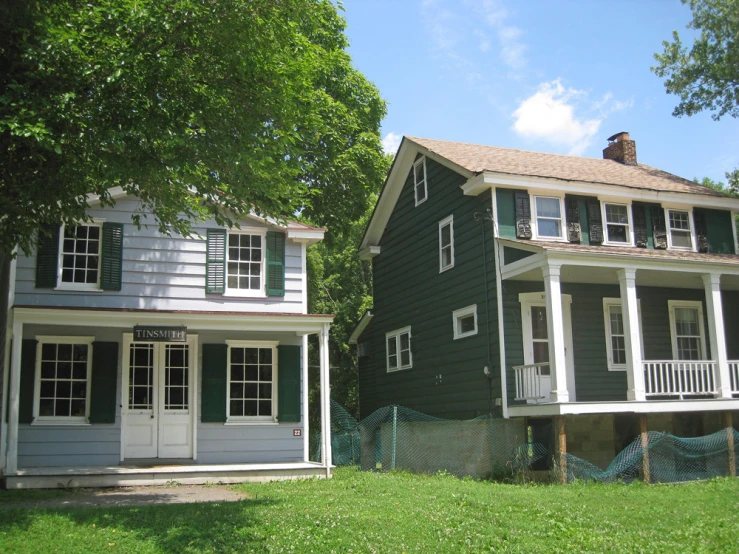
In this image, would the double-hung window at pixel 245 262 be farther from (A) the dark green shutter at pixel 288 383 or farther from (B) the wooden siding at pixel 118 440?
(A) the dark green shutter at pixel 288 383

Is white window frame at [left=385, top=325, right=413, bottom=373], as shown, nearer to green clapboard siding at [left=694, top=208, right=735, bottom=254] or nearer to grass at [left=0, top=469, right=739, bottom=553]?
green clapboard siding at [left=694, top=208, right=735, bottom=254]

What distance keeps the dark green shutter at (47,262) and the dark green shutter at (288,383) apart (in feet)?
16.3

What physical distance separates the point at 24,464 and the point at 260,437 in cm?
471

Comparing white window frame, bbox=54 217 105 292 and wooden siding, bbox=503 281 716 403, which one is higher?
white window frame, bbox=54 217 105 292

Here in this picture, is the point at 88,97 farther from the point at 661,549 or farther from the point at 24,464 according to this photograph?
the point at 661,549

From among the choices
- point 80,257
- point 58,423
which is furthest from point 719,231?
point 58,423

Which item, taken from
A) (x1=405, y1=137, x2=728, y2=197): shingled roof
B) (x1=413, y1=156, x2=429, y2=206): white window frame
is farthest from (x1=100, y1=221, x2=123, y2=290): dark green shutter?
(x1=413, y1=156, x2=429, y2=206): white window frame

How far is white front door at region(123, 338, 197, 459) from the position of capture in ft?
53.7

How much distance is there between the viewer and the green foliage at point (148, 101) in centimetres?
1094

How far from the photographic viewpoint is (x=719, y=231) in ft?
68.7

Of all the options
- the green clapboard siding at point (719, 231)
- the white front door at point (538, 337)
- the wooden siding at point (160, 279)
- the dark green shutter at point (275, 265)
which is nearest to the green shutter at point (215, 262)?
the wooden siding at point (160, 279)

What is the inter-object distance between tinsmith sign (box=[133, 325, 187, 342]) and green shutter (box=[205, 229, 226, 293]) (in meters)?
1.82

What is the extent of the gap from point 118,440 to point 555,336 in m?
9.11

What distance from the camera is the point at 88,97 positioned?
37.3ft
